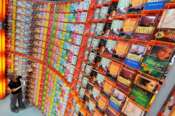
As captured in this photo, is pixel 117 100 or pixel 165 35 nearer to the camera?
pixel 165 35

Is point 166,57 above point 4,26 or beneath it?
above

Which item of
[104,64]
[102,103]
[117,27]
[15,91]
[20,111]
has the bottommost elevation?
[20,111]

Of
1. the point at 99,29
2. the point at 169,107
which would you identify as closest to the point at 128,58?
the point at 169,107

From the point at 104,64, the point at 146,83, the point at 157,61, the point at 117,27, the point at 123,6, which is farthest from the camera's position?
the point at 104,64

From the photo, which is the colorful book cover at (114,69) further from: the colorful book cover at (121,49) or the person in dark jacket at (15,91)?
the person in dark jacket at (15,91)

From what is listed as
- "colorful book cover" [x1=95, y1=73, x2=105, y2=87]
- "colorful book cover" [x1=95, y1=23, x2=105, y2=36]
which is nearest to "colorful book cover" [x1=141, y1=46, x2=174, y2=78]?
"colorful book cover" [x1=95, y1=73, x2=105, y2=87]

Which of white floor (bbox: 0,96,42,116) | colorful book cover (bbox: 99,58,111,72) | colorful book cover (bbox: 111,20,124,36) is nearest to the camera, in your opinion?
colorful book cover (bbox: 111,20,124,36)

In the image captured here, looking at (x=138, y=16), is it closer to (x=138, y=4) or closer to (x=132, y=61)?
(x=138, y=4)

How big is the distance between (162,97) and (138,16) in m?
0.92

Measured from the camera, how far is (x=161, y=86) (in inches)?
59.5

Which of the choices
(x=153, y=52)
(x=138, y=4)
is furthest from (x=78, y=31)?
(x=153, y=52)

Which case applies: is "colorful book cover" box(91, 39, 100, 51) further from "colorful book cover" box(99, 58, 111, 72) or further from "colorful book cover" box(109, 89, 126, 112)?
"colorful book cover" box(109, 89, 126, 112)

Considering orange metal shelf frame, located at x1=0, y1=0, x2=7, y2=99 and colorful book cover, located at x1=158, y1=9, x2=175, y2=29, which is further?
orange metal shelf frame, located at x1=0, y1=0, x2=7, y2=99

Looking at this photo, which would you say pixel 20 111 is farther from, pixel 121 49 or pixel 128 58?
pixel 128 58
